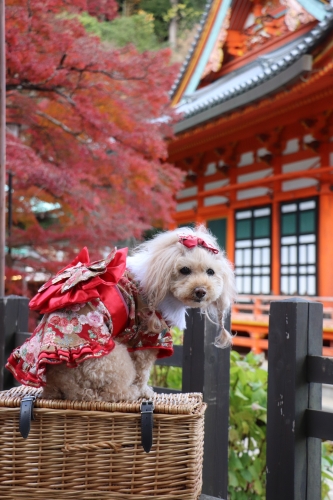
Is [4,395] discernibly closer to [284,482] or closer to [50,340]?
[50,340]

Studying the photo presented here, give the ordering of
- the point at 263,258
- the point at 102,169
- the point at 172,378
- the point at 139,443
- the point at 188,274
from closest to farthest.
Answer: the point at 139,443 < the point at 188,274 < the point at 172,378 < the point at 102,169 < the point at 263,258

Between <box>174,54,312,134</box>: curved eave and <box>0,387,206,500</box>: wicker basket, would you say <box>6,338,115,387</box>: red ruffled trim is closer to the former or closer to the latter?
<box>0,387,206,500</box>: wicker basket

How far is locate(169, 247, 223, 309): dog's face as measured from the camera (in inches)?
75.4

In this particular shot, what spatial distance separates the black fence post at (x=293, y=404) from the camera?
2.07 metres

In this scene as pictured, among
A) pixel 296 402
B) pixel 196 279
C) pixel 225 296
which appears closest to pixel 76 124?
pixel 225 296

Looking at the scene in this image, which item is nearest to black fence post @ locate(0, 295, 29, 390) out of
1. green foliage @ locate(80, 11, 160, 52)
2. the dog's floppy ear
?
the dog's floppy ear

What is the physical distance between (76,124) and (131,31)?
55.1 feet

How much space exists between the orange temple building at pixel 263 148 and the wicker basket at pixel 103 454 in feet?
19.5

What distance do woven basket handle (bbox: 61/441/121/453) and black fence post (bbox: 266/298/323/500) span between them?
66 cm

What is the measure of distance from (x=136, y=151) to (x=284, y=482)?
457 centimetres

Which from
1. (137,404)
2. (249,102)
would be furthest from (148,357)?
(249,102)

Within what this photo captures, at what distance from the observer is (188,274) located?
6.46ft

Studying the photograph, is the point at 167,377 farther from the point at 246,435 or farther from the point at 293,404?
the point at 293,404

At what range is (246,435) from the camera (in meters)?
3.20
